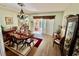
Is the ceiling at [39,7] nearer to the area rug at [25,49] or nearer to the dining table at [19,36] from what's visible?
the dining table at [19,36]

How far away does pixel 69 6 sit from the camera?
1210mm

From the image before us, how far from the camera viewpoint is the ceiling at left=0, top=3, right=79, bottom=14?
121cm

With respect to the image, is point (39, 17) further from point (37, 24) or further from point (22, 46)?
point (22, 46)

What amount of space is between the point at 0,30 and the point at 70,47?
1090 mm

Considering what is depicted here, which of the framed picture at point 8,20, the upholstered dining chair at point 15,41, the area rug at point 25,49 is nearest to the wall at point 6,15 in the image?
the framed picture at point 8,20

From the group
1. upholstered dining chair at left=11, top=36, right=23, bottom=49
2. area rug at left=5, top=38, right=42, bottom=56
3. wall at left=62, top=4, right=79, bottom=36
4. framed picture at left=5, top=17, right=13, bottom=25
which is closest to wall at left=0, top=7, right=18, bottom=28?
framed picture at left=5, top=17, right=13, bottom=25

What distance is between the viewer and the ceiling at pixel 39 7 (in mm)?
1209

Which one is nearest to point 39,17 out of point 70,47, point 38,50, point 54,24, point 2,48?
point 54,24

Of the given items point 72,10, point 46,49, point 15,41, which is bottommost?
point 46,49

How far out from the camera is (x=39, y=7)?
1247 millimetres

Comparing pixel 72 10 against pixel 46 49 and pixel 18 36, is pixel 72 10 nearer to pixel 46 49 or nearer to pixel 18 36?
pixel 46 49

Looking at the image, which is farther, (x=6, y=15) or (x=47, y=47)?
(x=47, y=47)

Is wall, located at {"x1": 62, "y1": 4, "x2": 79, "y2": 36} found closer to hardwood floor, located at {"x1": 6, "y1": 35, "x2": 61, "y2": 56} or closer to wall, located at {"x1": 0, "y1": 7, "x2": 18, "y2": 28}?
hardwood floor, located at {"x1": 6, "y1": 35, "x2": 61, "y2": 56}

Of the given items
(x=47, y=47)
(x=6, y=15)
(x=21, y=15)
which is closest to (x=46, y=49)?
(x=47, y=47)
